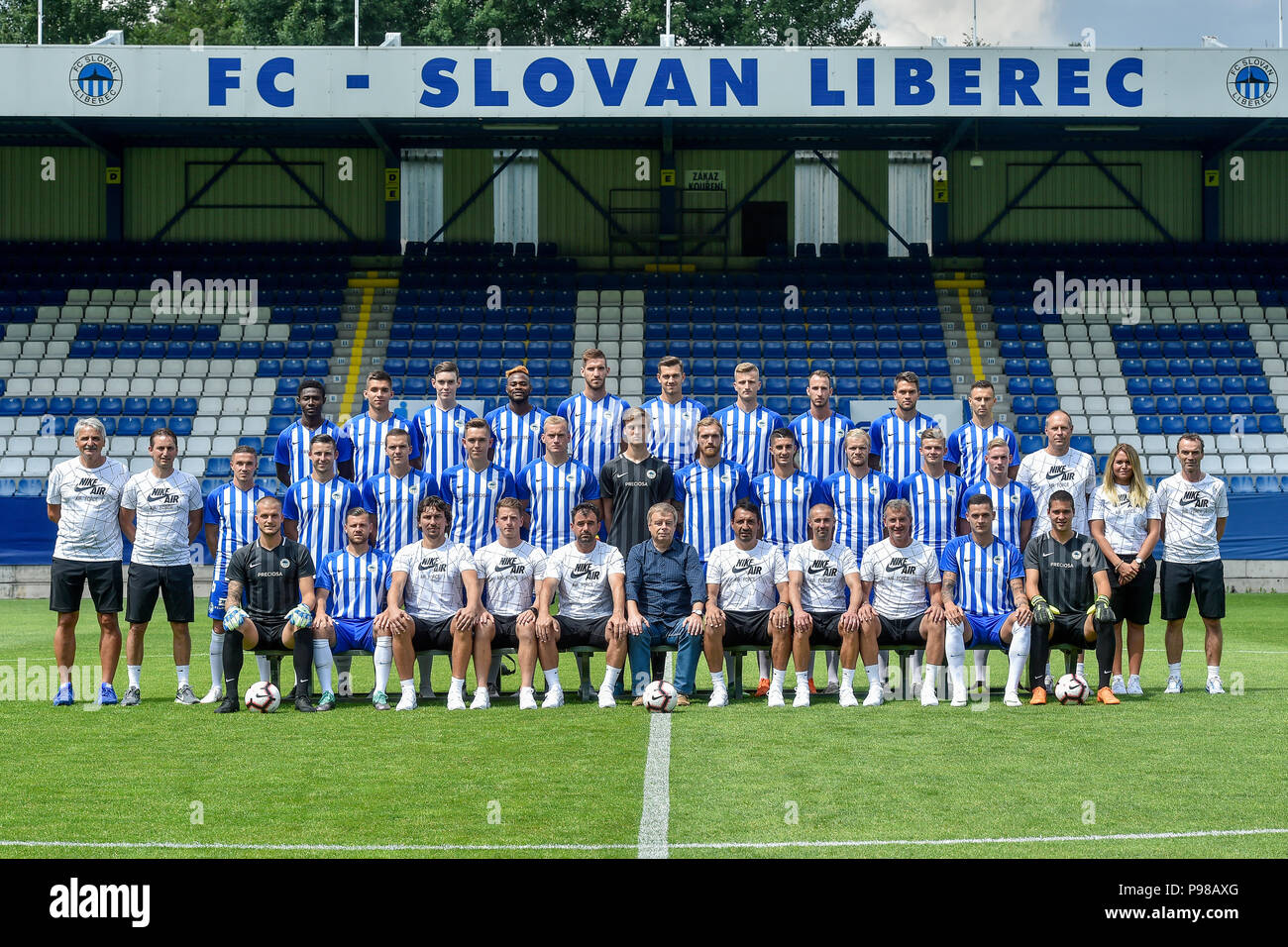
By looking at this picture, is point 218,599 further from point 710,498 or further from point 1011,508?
point 1011,508

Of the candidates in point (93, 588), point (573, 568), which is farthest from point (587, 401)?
point (93, 588)

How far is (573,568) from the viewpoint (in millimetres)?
9578

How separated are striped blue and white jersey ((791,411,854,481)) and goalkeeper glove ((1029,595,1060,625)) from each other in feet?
5.95

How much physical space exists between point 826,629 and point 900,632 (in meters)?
0.47

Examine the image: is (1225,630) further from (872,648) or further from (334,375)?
(334,375)

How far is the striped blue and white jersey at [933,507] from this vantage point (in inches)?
398

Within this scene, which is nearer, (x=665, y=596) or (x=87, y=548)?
(x=665, y=596)

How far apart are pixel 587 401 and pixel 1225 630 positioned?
8181mm

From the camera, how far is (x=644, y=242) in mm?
27031

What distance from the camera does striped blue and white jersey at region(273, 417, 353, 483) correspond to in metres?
10.3

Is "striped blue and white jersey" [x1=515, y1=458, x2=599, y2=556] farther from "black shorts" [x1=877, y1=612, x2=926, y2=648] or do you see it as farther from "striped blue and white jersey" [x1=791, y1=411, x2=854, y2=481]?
"black shorts" [x1=877, y1=612, x2=926, y2=648]
